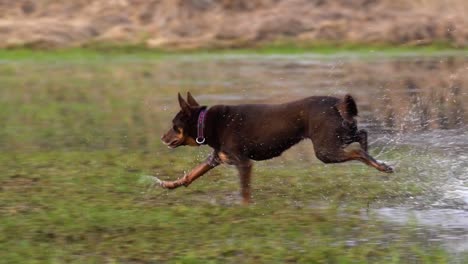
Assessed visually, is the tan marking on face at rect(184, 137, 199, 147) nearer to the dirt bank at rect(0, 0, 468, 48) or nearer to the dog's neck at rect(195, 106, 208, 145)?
the dog's neck at rect(195, 106, 208, 145)

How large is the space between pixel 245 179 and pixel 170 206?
2.09ft

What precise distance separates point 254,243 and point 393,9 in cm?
2266

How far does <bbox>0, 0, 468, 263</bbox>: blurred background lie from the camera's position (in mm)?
6574

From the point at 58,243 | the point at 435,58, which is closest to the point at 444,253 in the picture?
the point at 58,243

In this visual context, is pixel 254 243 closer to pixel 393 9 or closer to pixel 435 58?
pixel 435 58

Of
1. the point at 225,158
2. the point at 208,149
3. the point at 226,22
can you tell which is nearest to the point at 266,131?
the point at 225,158

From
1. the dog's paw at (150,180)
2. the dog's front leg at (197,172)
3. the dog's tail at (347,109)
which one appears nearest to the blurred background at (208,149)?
the dog's paw at (150,180)

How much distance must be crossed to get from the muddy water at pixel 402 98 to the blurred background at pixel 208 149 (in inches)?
1.4

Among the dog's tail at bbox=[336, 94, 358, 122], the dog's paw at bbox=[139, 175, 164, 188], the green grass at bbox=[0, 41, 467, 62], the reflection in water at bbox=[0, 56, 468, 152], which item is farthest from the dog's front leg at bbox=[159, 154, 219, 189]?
the green grass at bbox=[0, 41, 467, 62]

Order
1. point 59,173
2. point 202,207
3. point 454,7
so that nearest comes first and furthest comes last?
point 202,207 → point 59,173 → point 454,7

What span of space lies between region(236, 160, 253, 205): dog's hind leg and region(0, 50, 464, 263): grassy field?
87 millimetres

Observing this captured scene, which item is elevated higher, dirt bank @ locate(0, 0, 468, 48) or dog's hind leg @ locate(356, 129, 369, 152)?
dirt bank @ locate(0, 0, 468, 48)

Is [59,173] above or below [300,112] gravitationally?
below

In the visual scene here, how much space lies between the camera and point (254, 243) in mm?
6406
